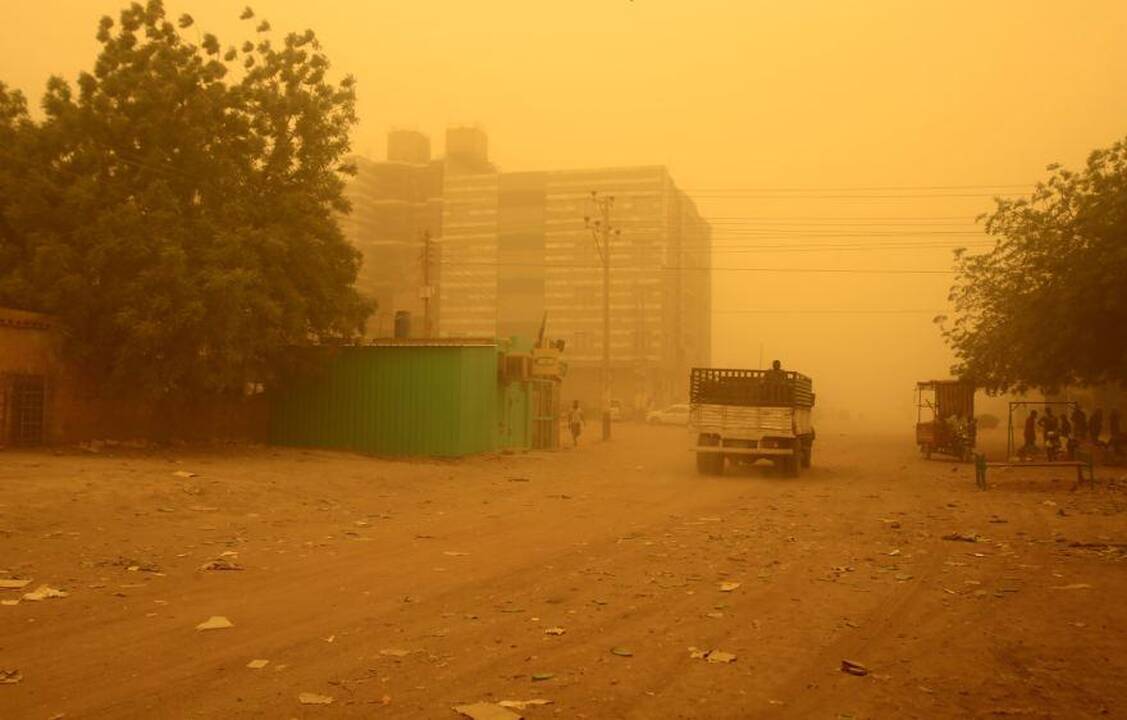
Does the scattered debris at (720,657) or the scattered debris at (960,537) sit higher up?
the scattered debris at (720,657)

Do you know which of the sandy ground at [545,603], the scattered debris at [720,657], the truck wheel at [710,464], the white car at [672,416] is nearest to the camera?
the sandy ground at [545,603]

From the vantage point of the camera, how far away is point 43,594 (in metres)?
8.04

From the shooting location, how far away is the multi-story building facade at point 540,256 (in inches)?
3103

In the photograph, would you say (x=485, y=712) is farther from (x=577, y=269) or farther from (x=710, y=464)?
(x=577, y=269)

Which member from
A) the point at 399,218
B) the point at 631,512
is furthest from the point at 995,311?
the point at 399,218

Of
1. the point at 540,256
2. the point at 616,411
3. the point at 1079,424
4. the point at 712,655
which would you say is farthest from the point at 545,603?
the point at 540,256

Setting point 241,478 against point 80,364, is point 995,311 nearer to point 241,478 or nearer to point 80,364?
point 241,478

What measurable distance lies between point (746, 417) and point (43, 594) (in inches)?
656

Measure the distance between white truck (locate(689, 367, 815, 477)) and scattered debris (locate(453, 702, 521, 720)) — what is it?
676 inches

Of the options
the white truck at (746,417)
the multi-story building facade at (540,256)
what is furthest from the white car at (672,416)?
the white truck at (746,417)

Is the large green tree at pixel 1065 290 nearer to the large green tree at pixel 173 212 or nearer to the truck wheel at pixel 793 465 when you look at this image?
the truck wheel at pixel 793 465

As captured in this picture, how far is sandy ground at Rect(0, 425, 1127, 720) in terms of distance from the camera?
5.54 meters

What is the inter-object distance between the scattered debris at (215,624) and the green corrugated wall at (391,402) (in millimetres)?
17071

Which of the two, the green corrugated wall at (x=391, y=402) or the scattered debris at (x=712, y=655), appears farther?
the green corrugated wall at (x=391, y=402)
